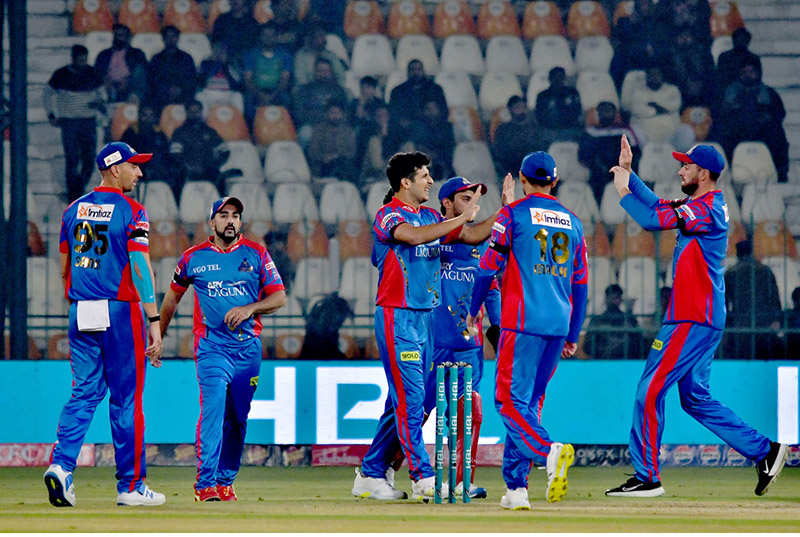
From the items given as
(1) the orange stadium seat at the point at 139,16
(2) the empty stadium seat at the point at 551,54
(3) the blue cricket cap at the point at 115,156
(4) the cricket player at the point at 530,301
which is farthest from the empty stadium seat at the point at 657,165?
(3) the blue cricket cap at the point at 115,156

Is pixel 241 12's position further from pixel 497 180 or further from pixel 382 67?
pixel 497 180

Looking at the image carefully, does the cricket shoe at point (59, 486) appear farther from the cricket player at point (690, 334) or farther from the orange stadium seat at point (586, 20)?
the orange stadium seat at point (586, 20)

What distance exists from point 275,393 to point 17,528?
12.8ft

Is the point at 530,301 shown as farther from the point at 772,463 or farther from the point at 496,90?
the point at 496,90

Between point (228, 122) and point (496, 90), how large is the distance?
100 inches

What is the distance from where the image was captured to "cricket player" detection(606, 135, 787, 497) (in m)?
6.68

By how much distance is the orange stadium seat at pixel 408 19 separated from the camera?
37.2 ft

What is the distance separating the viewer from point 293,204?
1038 cm

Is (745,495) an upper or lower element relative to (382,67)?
lower

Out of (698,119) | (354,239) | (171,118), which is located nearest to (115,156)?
(354,239)

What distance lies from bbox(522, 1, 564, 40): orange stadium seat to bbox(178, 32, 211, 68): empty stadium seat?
306cm

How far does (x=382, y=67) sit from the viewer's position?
36.3 ft

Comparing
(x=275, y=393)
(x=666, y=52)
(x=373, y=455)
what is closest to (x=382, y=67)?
(x=666, y=52)

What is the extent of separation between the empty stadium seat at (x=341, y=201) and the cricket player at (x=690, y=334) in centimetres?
398
